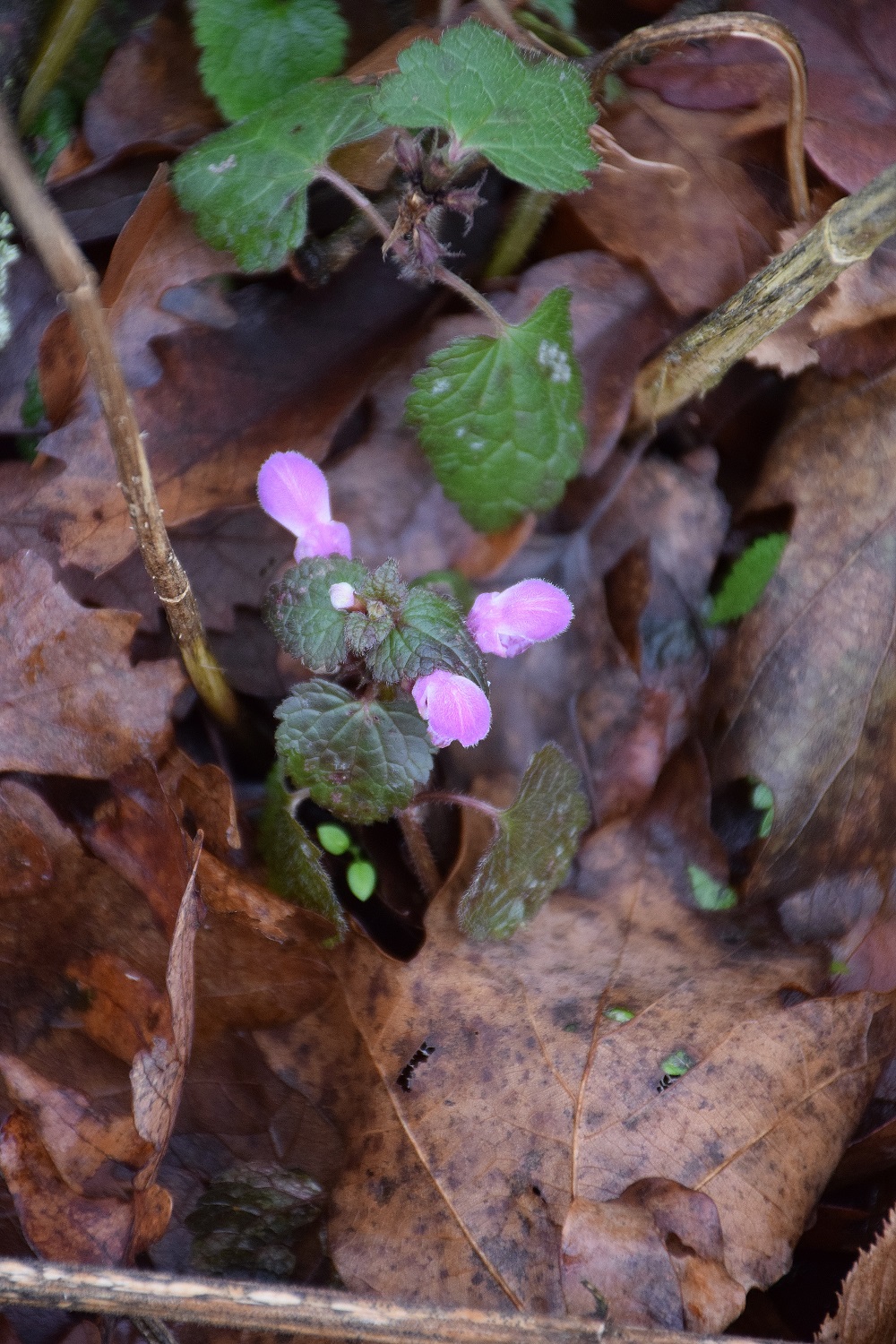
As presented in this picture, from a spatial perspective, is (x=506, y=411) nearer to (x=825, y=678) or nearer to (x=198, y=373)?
(x=198, y=373)

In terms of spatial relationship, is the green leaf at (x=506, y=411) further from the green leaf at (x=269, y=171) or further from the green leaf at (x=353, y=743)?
the green leaf at (x=353, y=743)

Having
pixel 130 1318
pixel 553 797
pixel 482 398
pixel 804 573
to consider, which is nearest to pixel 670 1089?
pixel 553 797

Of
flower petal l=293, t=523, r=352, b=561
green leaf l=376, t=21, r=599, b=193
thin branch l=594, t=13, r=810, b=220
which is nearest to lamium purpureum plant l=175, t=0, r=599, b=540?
green leaf l=376, t=21, r=599, b=193

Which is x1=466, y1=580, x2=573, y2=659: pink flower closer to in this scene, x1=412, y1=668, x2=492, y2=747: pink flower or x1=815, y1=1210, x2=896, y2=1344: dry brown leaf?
x1=412, y1=668, x2=492, y2=747: pink flower

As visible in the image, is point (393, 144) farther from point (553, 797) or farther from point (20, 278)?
point (553, 797)

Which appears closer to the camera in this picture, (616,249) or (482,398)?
(482,398)
